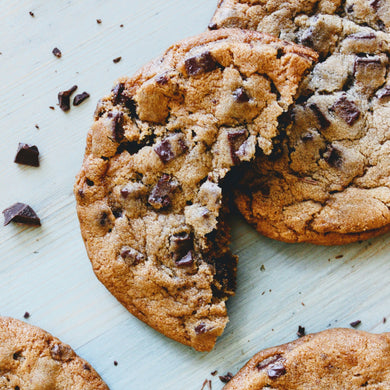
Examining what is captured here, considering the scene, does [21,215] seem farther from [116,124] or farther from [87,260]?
[116,124]

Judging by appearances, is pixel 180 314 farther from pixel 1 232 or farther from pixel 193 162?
pixel 1 232

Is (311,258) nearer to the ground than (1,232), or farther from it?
nearer to the ground

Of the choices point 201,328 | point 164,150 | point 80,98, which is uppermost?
point 80,98

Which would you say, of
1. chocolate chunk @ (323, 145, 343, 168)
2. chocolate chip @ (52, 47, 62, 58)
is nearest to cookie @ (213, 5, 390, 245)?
chocolate chunk @ (323, 145, 343, 168)

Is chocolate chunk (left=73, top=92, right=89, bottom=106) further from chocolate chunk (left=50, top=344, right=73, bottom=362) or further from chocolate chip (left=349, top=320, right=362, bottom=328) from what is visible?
chocolate chip (left=349, top=320, right=362, bottom=328)

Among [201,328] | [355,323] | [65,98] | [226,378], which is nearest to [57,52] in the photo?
[65,98]

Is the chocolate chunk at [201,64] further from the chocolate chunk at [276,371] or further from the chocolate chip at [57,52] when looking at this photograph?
the chocolate chunk at [276,371]

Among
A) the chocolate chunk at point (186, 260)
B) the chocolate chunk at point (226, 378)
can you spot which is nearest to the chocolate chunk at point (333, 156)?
the chocolate chunk at point (186, 260)

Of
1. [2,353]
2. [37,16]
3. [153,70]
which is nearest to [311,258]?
[153,70]
